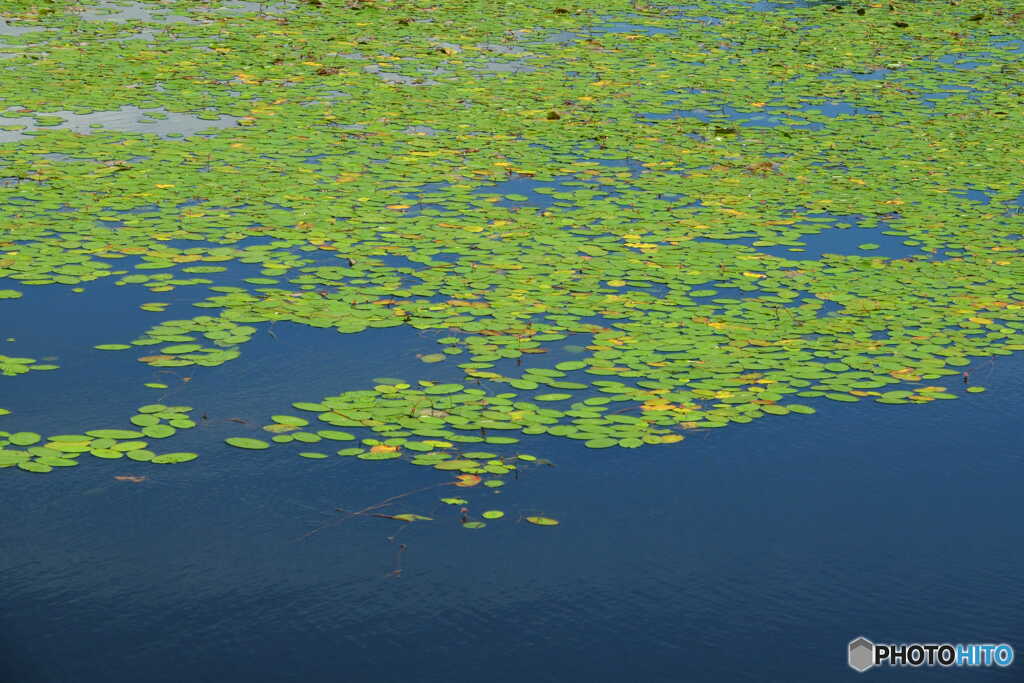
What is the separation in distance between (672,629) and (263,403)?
2081 mm

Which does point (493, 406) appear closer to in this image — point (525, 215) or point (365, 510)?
point (365, 510)

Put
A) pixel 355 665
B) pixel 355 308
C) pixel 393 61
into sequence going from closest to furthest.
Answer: pixel 355 665 < pixel 355 308 < pixel 393 61

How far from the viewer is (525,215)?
7586 millimetres

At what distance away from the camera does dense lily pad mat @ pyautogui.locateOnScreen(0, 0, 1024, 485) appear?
539 centimetres

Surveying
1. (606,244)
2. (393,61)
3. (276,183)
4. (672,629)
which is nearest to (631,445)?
(672,629)

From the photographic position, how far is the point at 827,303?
638 centimetres

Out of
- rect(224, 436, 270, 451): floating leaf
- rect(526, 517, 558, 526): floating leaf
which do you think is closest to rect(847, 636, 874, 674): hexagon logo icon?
rect(526, 517, 558, 526): floating leaf

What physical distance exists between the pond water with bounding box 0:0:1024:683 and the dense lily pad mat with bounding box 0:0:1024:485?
35 mm

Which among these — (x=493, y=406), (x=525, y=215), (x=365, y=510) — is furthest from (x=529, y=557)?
(x=525, y=215)

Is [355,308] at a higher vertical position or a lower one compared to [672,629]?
higher

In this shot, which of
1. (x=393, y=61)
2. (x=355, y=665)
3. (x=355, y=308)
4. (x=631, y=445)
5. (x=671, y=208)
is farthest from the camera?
(x=393, y=61)

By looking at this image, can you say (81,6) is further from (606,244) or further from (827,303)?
(827,303)

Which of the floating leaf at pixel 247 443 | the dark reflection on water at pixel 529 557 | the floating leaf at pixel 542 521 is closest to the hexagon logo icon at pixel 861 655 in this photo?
the dark reflection on water at pixel 529 557

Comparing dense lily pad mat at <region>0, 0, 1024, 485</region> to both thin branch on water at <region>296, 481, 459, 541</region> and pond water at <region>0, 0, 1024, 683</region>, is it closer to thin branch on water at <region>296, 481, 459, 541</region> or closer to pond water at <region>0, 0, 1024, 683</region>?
pond water at <region>0, 0, 1024, 683</region>
